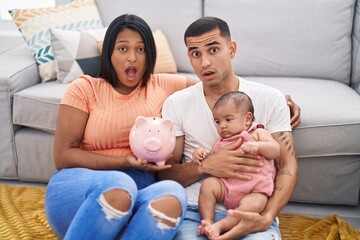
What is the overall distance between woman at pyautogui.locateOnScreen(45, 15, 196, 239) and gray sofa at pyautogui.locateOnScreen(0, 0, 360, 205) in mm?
626

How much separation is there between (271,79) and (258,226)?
4.19 feet

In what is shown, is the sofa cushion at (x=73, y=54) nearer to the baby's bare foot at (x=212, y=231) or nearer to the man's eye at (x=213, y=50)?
the man's eye at (x=213, y=50)

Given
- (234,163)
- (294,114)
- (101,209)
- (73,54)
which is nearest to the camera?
(101,209)

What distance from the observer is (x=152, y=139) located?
1.52 metres

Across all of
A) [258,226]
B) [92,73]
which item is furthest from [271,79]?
[258,226]

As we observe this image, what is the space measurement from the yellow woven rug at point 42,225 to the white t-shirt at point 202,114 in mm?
571

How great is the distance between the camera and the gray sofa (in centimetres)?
206

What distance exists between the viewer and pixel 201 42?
62.0 inches

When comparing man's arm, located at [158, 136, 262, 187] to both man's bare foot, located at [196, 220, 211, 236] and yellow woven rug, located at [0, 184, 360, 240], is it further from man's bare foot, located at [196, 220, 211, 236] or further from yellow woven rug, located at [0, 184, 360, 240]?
yellow woven rug, located at [0, 184, 360, 240]

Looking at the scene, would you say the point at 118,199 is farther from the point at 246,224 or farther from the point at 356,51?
the point at 356,51

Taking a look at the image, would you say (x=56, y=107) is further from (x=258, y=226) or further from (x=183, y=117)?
(x=258, y=226)

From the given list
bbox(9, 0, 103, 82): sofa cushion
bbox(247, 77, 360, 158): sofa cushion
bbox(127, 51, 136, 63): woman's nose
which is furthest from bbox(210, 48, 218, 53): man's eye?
bbox(9, 0, 103, 82): sofa cushion

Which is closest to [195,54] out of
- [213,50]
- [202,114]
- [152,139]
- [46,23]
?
[213,50]

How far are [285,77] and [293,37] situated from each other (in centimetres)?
22
